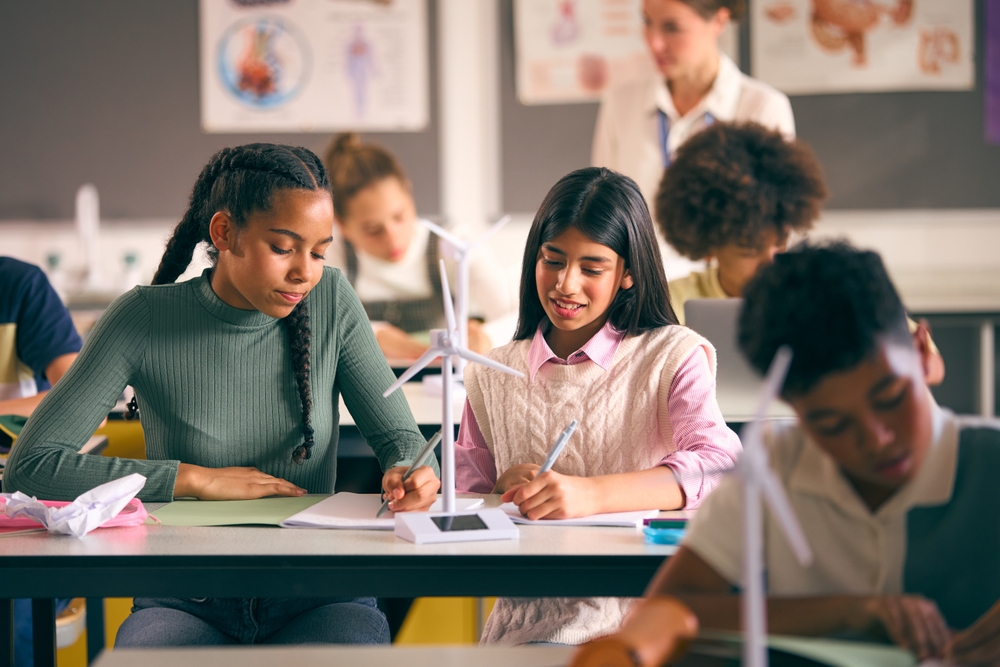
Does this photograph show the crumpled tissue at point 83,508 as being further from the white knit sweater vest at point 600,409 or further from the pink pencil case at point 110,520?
the white knit sweater vest at point 600,409

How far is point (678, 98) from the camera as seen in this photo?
405 centimetres

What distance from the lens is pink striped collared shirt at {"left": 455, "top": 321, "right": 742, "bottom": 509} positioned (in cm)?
141

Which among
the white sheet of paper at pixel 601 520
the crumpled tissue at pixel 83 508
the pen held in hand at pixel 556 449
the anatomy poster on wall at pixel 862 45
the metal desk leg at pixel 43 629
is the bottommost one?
the metal desk leg at pixel 43 629

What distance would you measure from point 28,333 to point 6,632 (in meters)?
0.95

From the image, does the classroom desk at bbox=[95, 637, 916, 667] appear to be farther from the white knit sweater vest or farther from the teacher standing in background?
the teacher standing in background

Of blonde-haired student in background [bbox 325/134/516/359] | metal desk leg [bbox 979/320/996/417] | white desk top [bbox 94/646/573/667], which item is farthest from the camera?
metal desk leg [bbox 979/320/996/417]

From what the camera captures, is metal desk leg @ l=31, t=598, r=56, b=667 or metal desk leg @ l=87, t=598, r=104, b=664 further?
metal desk leg @ l=87, t=598, r=104, b=664

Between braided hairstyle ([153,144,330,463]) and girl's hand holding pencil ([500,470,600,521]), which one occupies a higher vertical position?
braided hairstyle ([153,144,330,463])

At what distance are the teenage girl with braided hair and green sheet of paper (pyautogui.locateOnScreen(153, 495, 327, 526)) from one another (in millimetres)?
33

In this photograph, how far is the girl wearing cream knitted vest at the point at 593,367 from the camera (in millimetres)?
1544

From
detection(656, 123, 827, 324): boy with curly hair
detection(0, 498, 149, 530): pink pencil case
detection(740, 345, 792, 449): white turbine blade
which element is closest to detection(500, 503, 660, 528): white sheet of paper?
detection(0, 498, 149, 530): pink pencil case

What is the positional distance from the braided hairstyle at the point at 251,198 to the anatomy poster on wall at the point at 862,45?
342cm

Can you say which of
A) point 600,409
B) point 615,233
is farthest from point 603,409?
point 615,233

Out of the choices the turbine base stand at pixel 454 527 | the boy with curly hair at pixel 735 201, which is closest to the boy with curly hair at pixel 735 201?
the boy with curly hair at pixel 735 201
